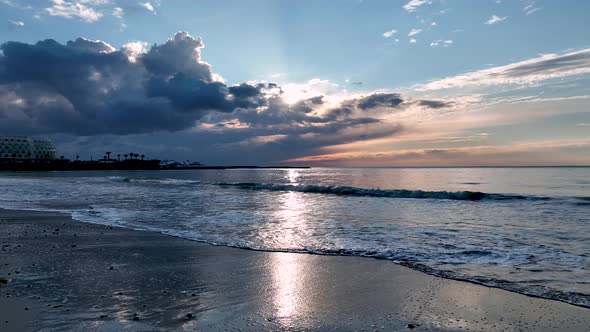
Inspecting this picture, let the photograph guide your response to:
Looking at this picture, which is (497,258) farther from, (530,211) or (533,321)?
(530,211)

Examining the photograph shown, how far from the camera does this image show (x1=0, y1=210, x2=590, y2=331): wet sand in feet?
17.3

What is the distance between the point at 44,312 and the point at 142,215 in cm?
1414

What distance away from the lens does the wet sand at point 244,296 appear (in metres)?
5.26

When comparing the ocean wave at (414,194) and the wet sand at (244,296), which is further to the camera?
the ocean wave at (414,194)

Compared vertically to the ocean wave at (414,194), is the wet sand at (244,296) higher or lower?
higher

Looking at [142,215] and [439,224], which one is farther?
[142,215]

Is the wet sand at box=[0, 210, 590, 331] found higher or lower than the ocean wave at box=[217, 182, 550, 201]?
higher

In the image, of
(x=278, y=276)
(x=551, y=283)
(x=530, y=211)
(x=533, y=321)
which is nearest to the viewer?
(x=533, y=321)

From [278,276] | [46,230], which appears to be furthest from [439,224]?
[46,230]

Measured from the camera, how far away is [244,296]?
6457 millimetres

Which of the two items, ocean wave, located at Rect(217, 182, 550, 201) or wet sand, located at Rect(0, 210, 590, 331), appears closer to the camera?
wet sand, located at Rect(0, 210, 590, 331)

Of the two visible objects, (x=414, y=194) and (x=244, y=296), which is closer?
(x=244, y=296)

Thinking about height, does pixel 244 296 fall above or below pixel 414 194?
above

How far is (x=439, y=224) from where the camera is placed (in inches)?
613
